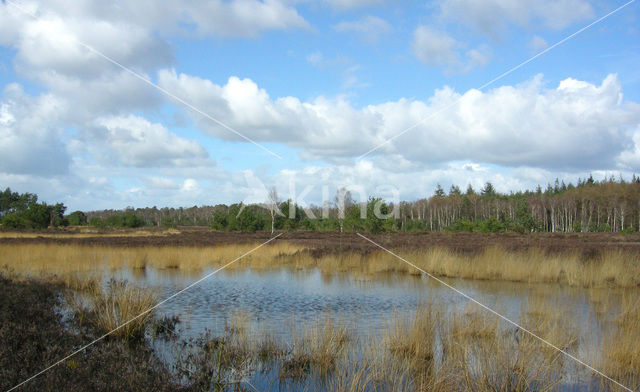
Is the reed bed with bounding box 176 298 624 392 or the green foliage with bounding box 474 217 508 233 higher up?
the green foliage with bounding box 474 217 508 233

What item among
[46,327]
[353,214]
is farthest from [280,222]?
[46,327]

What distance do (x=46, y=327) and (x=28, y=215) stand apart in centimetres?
5271

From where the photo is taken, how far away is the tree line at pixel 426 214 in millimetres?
38438

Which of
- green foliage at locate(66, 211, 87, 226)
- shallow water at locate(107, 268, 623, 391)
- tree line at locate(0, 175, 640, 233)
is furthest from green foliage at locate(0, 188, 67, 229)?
shallow water at locate(107, 268, 623, 391)

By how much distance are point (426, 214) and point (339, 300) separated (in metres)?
101

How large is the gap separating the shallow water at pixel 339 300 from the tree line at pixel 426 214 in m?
14.6

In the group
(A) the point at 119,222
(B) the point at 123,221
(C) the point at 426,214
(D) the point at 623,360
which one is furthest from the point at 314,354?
(C) the point at 426,214

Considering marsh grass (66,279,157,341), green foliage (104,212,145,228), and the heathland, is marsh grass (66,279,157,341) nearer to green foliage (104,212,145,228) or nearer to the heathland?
the heathland

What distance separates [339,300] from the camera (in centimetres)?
1240

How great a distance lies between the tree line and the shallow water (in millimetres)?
14573

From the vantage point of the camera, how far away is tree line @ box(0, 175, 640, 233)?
38.4 metres

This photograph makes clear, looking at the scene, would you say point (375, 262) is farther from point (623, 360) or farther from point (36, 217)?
point (36, 217)

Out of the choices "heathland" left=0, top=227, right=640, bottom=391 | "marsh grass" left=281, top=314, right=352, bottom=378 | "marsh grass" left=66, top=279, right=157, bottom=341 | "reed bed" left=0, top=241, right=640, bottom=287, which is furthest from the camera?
"reed bed" left=0, top=241, right=640, bottom=287

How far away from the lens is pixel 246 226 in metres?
55.5
